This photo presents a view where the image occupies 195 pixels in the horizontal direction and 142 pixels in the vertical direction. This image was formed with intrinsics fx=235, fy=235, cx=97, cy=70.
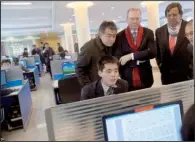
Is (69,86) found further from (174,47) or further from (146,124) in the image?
(146,124)

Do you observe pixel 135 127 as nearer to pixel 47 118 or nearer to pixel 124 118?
pixel 124 118

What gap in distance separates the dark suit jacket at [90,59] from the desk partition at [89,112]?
872 millimetres

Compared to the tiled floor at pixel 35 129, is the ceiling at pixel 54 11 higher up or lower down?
higher up

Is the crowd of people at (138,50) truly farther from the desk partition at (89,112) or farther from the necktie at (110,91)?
the desk partition at (89,112)

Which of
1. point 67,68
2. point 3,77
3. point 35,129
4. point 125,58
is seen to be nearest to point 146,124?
point 125,58

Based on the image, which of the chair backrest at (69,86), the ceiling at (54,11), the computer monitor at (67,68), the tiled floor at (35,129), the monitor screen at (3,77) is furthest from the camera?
the ceiling at (54,11)

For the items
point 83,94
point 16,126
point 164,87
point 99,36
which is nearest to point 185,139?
point 164,87

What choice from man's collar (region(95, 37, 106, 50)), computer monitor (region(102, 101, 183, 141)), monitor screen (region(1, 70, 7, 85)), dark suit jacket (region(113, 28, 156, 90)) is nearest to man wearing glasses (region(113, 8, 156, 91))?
dark suit jacket (region(113, 28, 156, 90))

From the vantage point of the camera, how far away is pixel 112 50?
204 centimetres

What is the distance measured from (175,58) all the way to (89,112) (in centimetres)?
129

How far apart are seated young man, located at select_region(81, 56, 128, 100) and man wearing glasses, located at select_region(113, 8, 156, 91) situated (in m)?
0.35

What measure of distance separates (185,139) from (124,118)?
1.00 ft

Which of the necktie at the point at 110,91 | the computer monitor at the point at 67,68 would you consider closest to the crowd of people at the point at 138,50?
the necktie at the point at 110,91

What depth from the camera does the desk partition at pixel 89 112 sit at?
3.26 feet
